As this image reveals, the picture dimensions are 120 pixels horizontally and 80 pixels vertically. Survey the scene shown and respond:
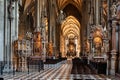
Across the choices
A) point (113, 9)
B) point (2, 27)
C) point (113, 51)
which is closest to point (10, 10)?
point (2, 27)

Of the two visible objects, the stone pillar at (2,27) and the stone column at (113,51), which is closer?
the stone column at (113,51)

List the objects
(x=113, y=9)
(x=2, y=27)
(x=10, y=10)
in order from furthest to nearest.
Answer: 1. (x=10, y=10)
2. (x=2, y=27)
3. (x=113, y=9)

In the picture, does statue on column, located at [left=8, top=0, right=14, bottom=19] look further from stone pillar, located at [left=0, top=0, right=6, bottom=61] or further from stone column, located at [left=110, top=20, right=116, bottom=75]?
stone column, located at [left=110, top=20, right=116, bottom=75]

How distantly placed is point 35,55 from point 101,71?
1746cm

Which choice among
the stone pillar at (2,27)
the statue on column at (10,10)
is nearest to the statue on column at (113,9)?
the statue on column at (10,10)

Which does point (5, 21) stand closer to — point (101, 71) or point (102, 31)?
point (101, 71)

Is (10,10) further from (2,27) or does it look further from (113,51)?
(113,51)

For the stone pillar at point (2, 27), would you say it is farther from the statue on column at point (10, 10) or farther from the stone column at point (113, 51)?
the stone column at point (113, 51)

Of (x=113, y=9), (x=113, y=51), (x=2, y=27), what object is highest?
(x=113, y=9)

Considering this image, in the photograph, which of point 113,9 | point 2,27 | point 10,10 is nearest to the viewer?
point 113,9

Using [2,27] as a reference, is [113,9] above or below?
above

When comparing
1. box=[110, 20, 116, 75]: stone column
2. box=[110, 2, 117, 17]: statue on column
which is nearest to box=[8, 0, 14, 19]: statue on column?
box=[110, 2, 117, 17]: statue on column

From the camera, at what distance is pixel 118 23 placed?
19.3 metres

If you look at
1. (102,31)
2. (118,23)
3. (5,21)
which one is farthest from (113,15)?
(102,31)
